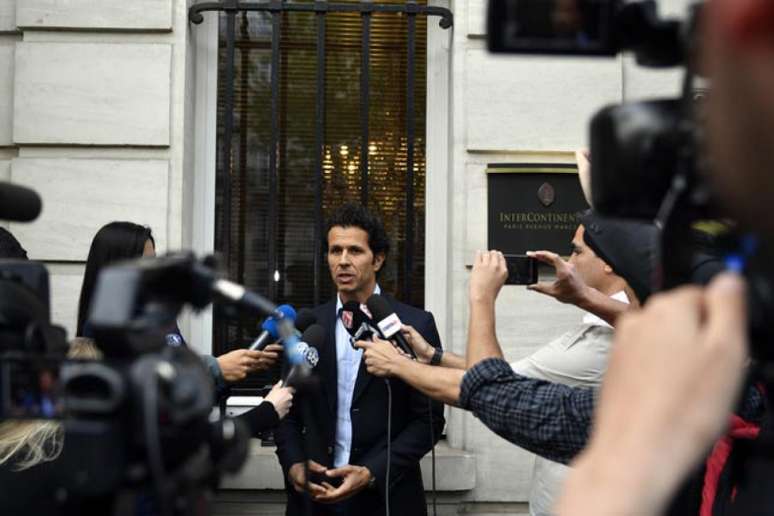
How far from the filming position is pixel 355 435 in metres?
4.83

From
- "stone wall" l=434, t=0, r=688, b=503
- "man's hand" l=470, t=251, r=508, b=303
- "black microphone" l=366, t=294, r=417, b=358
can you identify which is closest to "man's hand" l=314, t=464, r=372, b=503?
"black microphone" l=366, t=294, r=417, b=358

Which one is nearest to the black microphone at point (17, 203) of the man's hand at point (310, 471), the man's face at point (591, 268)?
the man's face at point (591, 268)

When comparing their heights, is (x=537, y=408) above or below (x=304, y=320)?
below

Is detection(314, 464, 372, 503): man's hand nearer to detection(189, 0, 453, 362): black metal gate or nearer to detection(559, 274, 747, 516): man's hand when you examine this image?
detection(189, 0, 453, 362): black metal gate

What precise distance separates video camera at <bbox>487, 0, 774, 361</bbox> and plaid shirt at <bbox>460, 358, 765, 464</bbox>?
1125 mm

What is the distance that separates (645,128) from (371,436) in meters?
3.53

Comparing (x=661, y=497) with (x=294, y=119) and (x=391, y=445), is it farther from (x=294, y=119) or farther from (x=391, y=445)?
(x=294, y=119)

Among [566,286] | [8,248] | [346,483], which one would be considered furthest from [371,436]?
[8,248]

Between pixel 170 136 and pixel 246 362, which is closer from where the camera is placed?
pixel 246 362

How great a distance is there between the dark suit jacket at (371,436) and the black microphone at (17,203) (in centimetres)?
276

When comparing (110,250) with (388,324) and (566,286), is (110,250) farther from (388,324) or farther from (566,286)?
(566,286)

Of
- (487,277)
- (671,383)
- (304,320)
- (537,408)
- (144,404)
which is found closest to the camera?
(671,383)

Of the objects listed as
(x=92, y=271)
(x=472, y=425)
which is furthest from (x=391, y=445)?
(x=92, y=271)

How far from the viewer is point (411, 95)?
6.11 meters
